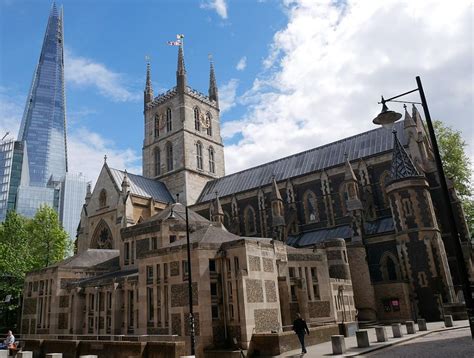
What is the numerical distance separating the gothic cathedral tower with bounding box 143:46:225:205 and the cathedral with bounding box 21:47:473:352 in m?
0.32

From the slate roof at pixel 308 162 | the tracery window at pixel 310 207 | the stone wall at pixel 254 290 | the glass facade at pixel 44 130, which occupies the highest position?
the glass facade at pixel 44 130

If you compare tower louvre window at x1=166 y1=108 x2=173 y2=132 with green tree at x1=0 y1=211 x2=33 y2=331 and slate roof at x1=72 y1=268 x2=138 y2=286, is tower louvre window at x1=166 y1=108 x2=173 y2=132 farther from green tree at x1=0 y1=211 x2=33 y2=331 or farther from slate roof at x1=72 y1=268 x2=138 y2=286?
slate roof at x1=72 y1=268 x2=138 y2=286

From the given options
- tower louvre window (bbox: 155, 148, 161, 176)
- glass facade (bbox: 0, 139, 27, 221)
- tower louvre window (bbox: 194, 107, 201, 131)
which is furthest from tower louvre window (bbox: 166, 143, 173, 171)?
glass facade (bbox: 0, 139, 27, 221)

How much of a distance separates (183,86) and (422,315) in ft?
138

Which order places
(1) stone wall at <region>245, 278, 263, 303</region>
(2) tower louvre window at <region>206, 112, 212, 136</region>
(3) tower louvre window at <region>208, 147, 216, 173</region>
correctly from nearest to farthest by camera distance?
(1) stone wall at <region>245, 278, 263, 303</region> < (3) tower louvre window at <region>208, 147, 216, 173</region> < (2) tower louvre window at <region>206, 112, 212, 136</region>

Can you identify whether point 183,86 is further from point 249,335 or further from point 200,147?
point 249,335

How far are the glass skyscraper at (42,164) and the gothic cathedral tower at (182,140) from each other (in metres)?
88.8

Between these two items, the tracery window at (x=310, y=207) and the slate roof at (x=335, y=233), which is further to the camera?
the tracery window at (x=310, y=207)

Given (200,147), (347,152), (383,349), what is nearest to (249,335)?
(383,349)

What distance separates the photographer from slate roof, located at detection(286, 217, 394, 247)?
111 feet

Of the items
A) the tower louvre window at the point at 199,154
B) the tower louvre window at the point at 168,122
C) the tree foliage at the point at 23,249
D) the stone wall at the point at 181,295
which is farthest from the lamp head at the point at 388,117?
the tower louvre window at the point at 168,122

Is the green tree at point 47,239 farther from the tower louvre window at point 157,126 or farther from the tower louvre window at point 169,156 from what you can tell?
the tower louvre window at point 157,126

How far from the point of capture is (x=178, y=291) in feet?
65.4

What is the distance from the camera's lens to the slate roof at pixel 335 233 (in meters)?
33.7
